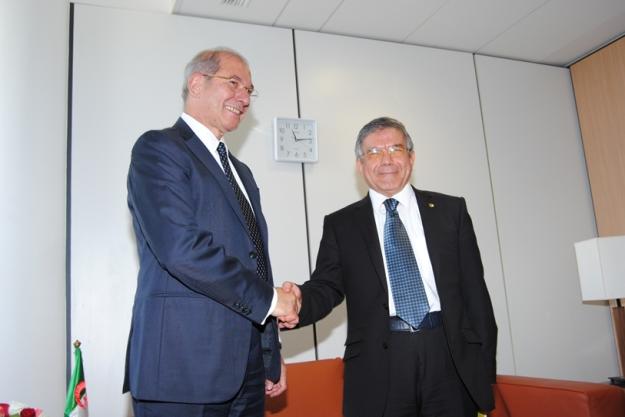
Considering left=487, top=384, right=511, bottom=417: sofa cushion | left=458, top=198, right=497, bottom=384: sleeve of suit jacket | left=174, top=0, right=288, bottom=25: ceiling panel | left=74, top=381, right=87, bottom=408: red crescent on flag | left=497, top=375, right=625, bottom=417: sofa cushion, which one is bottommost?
left=487, top=384, right=511, bottom=417: sofa cushion

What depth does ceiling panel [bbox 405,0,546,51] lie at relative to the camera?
360cm

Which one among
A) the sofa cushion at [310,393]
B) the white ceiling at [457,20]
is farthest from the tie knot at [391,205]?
the white ceiling at [457,20]

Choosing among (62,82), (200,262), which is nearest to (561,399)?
(200,262)

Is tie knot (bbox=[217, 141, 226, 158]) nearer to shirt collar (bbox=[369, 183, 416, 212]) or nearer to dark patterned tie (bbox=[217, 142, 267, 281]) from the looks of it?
dark patterned tie (bbox=[217, 142, 267, 281])

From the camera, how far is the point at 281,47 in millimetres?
3633

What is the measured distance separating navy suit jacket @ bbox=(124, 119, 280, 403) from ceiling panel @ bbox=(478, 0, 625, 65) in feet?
10.2

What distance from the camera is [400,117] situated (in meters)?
3.90

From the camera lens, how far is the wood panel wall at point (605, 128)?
13.7ft

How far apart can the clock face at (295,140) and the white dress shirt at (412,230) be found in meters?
1.14

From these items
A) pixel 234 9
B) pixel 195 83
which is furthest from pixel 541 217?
pixel 195 83

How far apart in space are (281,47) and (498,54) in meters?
1.86

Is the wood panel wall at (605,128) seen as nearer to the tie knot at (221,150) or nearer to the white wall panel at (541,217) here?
the white wall panel at (541,217)

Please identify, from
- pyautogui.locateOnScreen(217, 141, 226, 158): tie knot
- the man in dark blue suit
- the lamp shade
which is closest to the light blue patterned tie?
the man in dark blue suit

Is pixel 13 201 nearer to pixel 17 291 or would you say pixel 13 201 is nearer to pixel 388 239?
pixel 17 291
